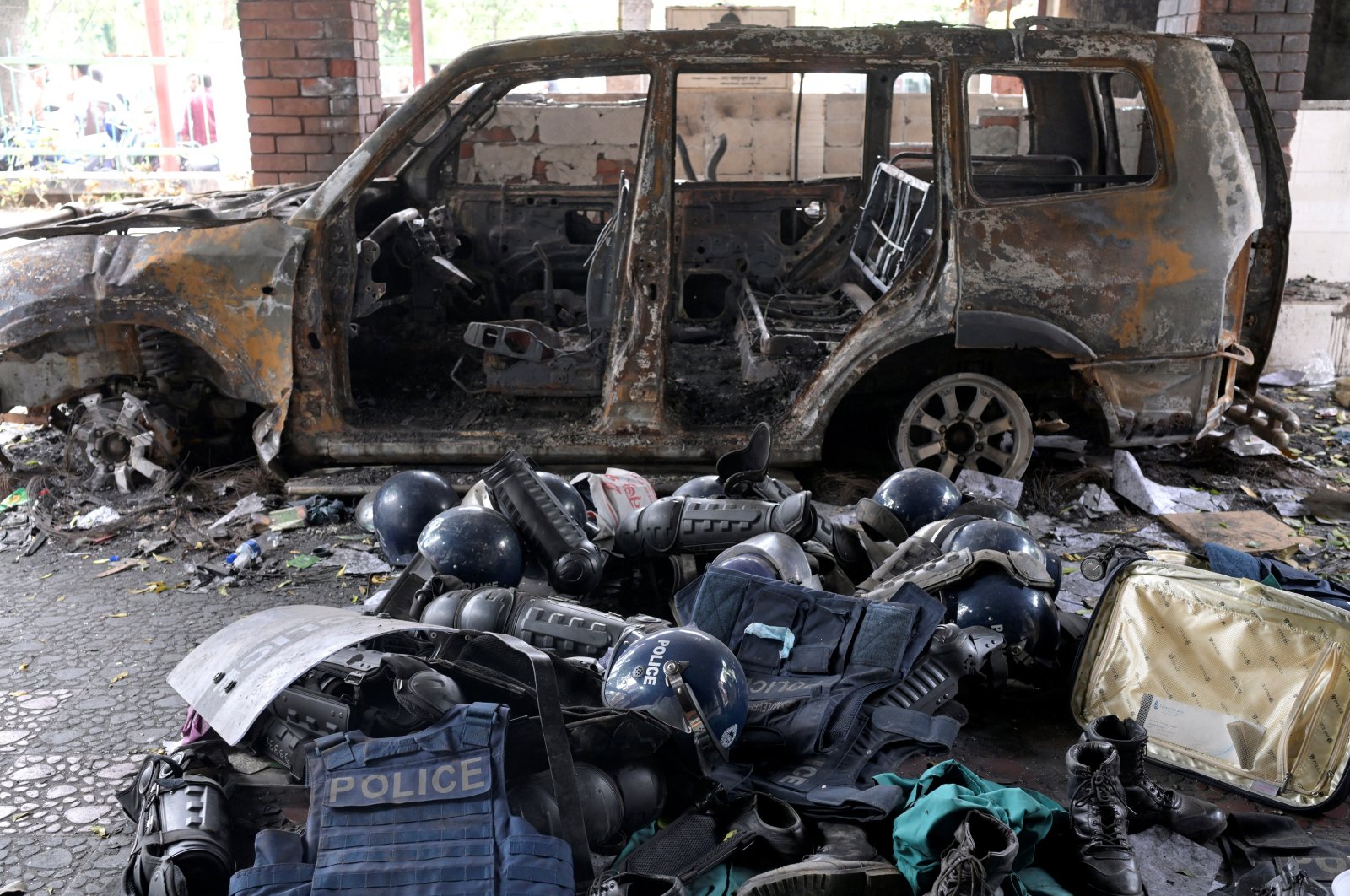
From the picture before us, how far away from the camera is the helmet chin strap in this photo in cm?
262

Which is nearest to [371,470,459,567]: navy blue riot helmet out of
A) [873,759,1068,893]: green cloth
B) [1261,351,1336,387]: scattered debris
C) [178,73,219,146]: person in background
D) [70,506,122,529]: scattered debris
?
[70,506,122,529]: scattered debris

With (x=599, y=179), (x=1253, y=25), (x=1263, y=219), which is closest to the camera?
(x=1263, y=219)

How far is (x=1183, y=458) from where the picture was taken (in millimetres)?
5555

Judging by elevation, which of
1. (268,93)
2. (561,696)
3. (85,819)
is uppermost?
(268,93)

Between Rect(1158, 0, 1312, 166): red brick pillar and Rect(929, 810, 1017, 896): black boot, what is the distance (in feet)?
19.0

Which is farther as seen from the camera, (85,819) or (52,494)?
(52,494)

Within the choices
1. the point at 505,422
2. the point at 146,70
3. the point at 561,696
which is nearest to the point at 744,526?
the point at 561,696

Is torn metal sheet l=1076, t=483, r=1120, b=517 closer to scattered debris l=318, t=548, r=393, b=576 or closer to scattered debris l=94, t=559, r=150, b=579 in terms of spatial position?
scattered debris l=318, t=548, r=393, b=576

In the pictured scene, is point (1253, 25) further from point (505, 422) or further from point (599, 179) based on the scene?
point (505, 422)

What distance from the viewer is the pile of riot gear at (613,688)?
2318 millimetres

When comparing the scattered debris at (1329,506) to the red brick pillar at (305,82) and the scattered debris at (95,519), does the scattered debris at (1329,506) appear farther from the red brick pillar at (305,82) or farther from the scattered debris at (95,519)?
the red brick pillar at (305,82)

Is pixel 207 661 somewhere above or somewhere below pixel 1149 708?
above

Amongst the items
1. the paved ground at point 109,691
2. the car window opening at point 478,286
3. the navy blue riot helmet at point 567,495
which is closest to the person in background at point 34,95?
the car window opening at point 478,286

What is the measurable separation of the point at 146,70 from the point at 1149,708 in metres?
18.1
